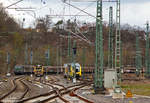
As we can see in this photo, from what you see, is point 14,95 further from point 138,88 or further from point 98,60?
point 138,88

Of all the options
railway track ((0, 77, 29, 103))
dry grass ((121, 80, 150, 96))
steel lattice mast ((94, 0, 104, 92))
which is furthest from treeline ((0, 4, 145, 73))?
steel lattice mast ((94, 0, 104, 92))

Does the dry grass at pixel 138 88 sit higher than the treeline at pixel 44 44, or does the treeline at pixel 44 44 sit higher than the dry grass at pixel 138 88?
the treeline at pixel 44 44

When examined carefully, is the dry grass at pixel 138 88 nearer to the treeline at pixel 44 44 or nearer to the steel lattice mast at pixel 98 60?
the steel lattice mast at pixel 98 60

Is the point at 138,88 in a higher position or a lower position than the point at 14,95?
lower

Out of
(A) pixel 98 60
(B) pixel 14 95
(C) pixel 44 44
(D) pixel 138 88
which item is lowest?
(D) pixel 138 88

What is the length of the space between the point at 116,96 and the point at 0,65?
59.5 metres

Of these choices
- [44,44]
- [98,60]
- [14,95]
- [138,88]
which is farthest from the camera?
[44,44]

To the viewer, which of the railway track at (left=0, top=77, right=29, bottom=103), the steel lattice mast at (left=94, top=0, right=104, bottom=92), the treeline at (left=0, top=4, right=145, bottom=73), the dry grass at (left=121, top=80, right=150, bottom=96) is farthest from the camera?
the treeline at (left=0, top=4, right=145, bottom=73)

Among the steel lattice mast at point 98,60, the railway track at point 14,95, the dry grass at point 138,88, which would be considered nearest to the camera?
the railway track at point 14,95

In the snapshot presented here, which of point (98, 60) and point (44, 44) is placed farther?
point (44, 44)

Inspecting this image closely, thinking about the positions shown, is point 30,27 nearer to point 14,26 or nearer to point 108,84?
point 14,26

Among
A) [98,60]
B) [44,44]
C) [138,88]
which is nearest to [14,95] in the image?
[98,60]

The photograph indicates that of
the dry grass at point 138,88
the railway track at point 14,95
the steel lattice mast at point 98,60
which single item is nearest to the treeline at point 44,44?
the dry grass at point 138,88

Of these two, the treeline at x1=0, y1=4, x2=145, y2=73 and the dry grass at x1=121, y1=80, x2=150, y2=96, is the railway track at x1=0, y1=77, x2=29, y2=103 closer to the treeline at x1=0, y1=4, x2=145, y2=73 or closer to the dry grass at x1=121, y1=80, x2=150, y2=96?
the dry grass at x1=121, y1=80, x2=150, y2=96
